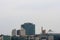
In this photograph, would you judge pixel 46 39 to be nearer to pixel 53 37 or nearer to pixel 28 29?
pixel 53 37

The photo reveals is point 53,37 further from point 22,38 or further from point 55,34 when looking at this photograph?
point 22,38

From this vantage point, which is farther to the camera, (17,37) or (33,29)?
(33,29)

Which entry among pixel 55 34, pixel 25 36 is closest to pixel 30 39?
pixel 25 36

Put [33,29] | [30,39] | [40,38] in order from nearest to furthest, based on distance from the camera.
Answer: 1. [40,38]
2. [30,39]
3. [33,29]

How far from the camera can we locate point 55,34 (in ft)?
104

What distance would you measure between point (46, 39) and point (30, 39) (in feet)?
9.22

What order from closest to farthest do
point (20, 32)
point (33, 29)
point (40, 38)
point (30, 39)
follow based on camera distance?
1. point (40, 38)
2. point (30, 39)
3. point (20, 32)
4. point (33, 29)

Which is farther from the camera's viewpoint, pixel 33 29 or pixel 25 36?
pixel 33 29

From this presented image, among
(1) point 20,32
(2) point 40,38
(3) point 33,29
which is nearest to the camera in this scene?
(2) point 40,38

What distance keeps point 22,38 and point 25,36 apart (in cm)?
60

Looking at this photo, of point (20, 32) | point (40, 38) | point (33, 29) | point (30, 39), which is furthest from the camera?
point (33, 29)

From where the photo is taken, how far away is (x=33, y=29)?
125 ft

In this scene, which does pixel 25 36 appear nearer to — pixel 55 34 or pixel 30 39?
pixel 30 39

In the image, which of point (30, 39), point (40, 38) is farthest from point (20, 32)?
point (40, 38)
